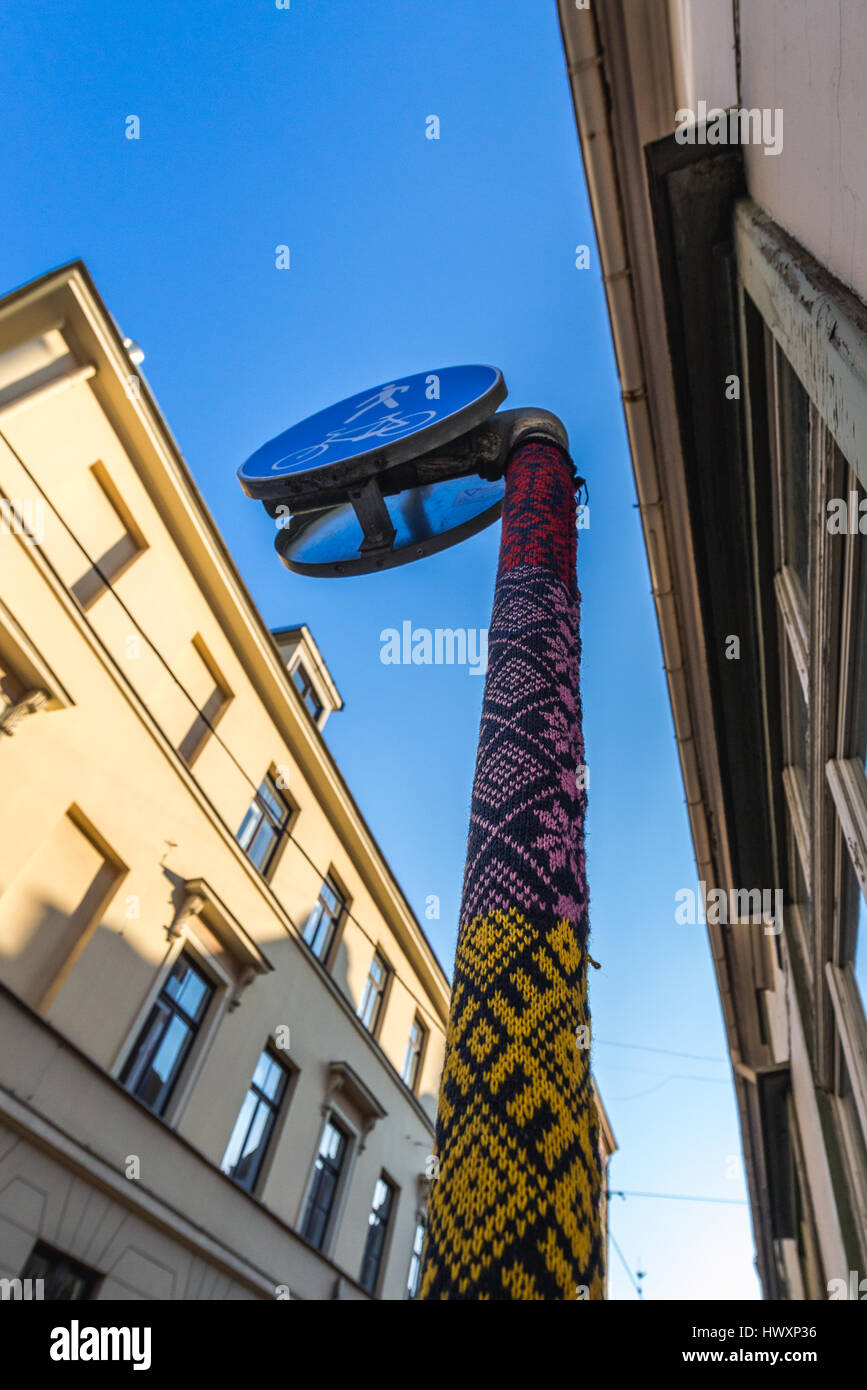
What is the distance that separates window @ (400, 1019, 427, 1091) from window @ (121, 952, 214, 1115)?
7.15 metres

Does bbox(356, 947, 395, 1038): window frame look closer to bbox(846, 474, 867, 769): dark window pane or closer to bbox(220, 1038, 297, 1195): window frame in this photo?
bbox(220, 1038, 297, 1195): window frame

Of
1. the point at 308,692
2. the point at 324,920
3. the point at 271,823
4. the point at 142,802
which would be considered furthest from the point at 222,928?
the point at 308,692

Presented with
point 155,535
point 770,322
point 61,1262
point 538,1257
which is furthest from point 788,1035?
point 155,535

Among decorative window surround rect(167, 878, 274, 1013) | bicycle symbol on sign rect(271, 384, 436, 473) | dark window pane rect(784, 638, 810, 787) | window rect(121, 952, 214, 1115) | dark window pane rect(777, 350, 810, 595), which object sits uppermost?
bicycle symbol on sign rect(271, 384, 436, 473)

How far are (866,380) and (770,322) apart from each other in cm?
116

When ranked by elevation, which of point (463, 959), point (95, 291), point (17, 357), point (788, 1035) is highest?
point (95, 291)

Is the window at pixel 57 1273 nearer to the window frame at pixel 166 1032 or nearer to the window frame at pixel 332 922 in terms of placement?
the window frame at pixel 166 1032

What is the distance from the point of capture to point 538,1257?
106 cm

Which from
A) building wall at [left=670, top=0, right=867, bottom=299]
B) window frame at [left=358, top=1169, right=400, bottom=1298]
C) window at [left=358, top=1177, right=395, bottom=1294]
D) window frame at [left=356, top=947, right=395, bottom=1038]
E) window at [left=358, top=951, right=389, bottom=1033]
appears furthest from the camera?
window at [left=358, top=951, right=389, bottom=1033]

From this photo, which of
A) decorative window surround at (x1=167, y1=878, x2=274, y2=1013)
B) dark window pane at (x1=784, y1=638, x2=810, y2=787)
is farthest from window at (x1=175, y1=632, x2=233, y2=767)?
dark window pane at (x1=784, y1=638, x2=810, y2=787)

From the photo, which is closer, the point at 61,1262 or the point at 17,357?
the point at 61,1262

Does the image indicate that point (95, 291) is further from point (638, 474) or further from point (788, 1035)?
point (788, 1035)

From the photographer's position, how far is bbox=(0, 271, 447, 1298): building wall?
8.15m

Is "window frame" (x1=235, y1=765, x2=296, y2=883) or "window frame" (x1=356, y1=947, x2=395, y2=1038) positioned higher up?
"window frame" (x1=235, y1=765, x2=296, y2=883)
